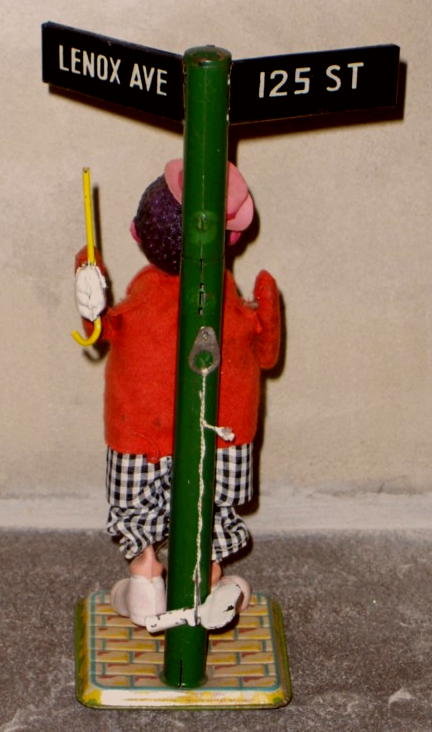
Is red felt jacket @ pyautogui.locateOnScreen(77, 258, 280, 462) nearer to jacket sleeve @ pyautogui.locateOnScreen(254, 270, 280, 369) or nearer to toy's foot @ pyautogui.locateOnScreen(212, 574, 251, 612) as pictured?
jacket sleeve @ pyautogui.locateOnScreen(254, 270, 280, 369)

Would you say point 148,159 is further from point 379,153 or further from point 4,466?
point 4,466

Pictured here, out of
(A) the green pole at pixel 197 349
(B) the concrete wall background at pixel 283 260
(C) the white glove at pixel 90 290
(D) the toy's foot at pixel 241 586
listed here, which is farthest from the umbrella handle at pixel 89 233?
(D) the toy's foot at pixel 241 586

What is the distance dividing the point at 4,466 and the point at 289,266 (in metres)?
0.51

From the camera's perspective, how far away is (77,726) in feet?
5.67

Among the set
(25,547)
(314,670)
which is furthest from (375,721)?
(25,547)

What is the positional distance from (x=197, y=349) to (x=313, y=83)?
0.31 m

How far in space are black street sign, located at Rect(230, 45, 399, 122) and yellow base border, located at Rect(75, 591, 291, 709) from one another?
716mm

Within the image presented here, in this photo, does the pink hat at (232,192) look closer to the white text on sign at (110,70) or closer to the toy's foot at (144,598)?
the white text on sign at (110,70)

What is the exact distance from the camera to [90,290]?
1628 millimetres

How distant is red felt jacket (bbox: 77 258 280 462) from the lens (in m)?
1.69

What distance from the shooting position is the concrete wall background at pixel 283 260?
1.81 m

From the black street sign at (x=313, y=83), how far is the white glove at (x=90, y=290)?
0.26m

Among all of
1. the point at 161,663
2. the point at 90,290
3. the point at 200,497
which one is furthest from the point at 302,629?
the point at 90,290

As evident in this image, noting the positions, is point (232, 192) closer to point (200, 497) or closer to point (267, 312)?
point (267, 312)
